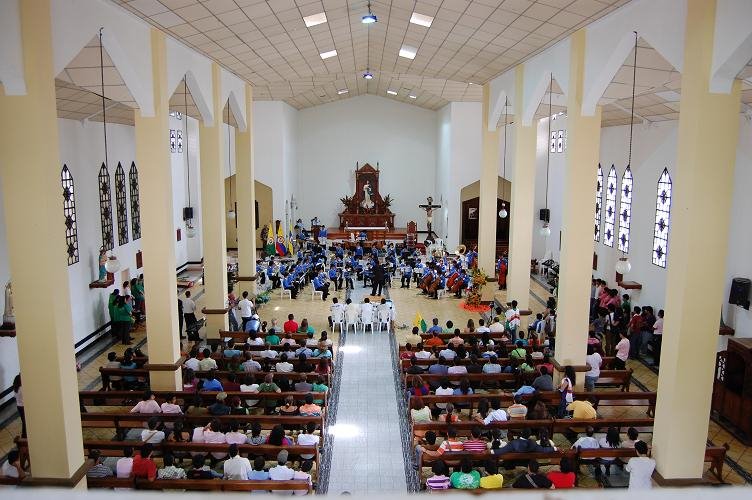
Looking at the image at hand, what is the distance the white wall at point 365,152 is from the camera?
3212 centimetres

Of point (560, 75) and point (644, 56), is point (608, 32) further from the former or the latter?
point (560, 75)

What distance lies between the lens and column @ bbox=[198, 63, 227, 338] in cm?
1390

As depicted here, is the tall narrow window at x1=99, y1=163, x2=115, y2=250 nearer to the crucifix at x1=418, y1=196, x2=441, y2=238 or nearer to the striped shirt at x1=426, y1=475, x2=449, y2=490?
the striped shirt at x1=426, y1=475, x2=449, y2=490

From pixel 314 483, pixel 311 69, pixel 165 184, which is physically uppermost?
pixel 311 69

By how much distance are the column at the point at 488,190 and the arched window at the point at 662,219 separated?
444 centimetres

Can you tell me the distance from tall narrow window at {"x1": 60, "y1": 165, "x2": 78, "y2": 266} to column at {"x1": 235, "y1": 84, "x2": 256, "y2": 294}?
4.78 meters

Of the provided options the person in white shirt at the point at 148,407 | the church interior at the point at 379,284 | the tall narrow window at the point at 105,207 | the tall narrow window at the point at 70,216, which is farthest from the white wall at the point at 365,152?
the person in white shirt at the point at 148,407

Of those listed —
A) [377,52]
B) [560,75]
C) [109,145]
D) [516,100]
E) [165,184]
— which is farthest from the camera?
[377,52]

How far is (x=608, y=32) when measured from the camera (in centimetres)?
935

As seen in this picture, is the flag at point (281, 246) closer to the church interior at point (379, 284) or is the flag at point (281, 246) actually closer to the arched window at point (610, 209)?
the church interior at point (379, 284)

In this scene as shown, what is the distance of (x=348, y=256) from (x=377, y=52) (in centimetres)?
928

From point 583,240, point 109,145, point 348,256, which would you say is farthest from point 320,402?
point 348,256

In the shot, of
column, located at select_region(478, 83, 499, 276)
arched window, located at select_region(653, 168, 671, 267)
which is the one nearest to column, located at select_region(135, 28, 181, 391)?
column, located at select_region(478, 83, 499, 276)

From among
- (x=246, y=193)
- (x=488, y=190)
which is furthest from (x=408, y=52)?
(x=246, y=193)
